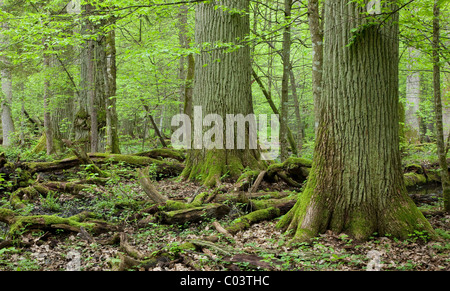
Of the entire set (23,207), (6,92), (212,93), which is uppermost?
(6,92)

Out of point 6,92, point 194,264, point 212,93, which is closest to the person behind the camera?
point 194,264

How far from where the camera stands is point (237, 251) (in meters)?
4.09

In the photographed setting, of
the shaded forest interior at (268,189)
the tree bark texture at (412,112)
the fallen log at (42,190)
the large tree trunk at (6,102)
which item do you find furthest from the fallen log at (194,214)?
the large tree trunk at (6,102)

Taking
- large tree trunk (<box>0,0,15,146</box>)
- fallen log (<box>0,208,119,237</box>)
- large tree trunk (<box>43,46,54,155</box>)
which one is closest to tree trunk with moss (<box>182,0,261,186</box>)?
fallen log (<box>0,208,119,237</box>)

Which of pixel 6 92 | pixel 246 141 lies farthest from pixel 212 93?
pixel 6 92

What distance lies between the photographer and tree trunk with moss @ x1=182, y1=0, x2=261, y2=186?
7.96 metres

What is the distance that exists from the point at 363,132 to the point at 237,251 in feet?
7.76

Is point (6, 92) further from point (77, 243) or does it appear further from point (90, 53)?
point (77, 243)

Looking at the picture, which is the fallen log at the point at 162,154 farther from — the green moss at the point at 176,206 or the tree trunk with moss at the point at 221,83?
the green moss at the point at 176,206

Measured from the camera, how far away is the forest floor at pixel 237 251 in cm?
364

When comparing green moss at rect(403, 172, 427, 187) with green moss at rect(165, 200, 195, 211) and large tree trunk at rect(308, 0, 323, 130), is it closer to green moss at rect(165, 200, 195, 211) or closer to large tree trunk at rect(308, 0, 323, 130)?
large tree trunk at rect(308, 0, 323, 130)

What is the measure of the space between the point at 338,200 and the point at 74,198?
18.4 feet

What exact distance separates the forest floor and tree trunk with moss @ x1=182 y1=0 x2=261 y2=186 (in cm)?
269

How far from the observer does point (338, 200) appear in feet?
14.8
